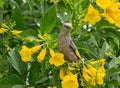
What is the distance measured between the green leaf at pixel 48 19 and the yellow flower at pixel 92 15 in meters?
0.10

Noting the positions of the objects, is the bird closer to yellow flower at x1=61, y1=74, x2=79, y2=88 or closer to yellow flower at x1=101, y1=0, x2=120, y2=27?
yellow flower at x1=61, y1=74, x2=79, y2=88

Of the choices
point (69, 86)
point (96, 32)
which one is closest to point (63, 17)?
point (96, 32)

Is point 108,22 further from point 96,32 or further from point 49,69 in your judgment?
point 49,69

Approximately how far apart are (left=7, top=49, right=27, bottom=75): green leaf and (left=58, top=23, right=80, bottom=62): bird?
203 millimetres

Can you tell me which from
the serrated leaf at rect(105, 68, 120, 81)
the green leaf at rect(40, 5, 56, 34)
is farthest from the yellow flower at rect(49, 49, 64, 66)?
the serrated leaf at rect(105, 68, 120, 81)

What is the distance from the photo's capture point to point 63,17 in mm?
1493

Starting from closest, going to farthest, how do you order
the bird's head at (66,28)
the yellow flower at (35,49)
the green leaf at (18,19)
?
the bird's head at (66,28), the yellow flower at (35,49), the green leaf at (18,19)

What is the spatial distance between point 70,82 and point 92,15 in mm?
210

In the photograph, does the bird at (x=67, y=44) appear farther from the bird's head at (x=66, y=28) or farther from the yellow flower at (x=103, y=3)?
the yellow flower at (x=103, y=3)

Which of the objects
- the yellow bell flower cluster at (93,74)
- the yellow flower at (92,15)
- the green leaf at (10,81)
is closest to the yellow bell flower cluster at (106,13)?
the yellow flower at (92,15)

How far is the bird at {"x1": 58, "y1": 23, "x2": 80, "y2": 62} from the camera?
43.9 inches

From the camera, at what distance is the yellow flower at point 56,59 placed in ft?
3.68

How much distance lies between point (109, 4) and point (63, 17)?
272mm

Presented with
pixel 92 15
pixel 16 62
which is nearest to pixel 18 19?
pixel 16 62
